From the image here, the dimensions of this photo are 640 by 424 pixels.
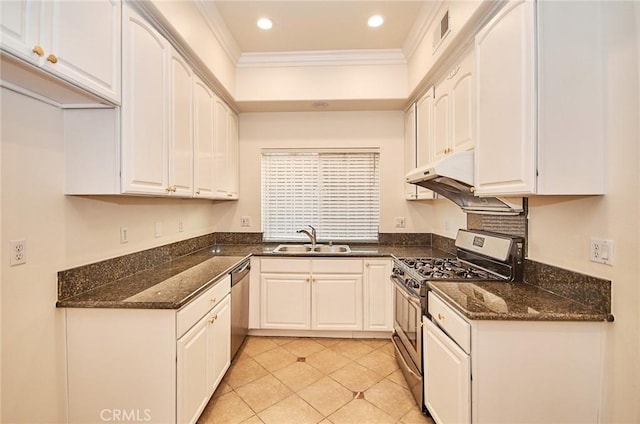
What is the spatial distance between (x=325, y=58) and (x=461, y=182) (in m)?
1.96

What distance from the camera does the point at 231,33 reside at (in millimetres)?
2660

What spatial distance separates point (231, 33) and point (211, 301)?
7.54 ft

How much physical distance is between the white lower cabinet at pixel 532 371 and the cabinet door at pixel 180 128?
75.2 inches

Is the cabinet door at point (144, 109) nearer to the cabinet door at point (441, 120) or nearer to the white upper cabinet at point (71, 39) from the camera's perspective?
the white upper cabinet at point (71, 39)

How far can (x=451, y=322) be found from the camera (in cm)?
150

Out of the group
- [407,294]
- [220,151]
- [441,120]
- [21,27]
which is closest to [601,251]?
[407,294]

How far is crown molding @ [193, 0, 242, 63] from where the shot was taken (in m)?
2.21

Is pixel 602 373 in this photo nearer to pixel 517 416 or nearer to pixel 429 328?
pixel 517 416

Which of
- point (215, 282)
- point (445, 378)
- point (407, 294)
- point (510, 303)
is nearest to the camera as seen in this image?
point (510, 303)

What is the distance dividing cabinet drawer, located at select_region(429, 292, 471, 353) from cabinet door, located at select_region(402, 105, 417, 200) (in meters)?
1.49

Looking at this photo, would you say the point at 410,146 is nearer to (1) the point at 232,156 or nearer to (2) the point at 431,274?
(2) the point at 431,274

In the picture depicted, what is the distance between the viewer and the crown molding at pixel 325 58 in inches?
117

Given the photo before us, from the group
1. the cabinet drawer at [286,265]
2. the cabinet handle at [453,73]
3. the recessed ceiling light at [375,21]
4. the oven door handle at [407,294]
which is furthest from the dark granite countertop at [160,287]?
the recessed ceiling light at [375,21]

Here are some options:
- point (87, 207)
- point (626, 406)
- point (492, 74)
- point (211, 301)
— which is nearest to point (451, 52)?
point (492, 74)
